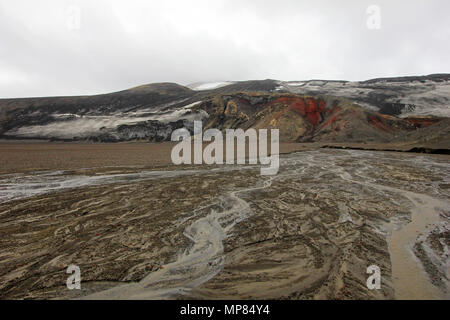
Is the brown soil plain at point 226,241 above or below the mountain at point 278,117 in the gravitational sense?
below

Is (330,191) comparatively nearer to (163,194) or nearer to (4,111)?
(163,194)

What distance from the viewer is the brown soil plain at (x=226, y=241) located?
3.69 metres

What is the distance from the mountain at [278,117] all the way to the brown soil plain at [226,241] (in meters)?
26.7

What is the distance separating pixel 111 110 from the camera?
3543 inches

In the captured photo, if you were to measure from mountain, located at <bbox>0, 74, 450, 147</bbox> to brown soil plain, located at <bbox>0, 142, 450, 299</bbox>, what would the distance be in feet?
87.5

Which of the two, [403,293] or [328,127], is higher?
[328,127]

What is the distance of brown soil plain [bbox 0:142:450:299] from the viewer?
12.1 ft

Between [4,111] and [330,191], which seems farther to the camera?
[4,111]

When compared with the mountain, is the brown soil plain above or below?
below

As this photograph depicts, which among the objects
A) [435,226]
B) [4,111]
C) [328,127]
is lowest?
[435,226]

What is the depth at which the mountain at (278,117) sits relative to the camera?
4309 cm

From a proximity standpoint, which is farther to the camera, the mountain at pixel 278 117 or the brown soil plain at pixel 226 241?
the mountain at pixel 278 117
